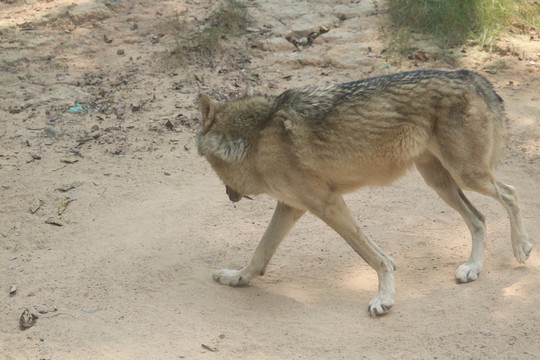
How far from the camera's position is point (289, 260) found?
5.97m

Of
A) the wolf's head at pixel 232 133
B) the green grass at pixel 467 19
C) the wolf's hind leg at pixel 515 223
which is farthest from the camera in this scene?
the green grass at pixel 467 19

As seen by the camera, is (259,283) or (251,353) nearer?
(251,353)

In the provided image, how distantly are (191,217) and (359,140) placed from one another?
7.53ft

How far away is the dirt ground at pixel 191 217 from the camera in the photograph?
4.66 metres

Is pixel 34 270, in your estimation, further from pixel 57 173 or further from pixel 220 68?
pixel 220 68

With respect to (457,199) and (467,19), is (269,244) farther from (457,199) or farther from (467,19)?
(467,19)

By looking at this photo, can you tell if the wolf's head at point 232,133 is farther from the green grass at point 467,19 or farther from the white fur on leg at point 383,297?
the green grass at point 467,19

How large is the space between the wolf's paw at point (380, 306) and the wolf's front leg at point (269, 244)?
3.35 feet

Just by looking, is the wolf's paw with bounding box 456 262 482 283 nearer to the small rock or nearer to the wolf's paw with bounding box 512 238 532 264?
the wolf's paw with bounding box 512 238 532 264

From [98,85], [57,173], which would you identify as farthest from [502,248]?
[98,85]

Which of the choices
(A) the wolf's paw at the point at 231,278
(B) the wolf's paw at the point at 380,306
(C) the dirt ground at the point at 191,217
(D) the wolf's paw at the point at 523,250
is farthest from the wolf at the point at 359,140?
(A) the wolf's paw at the point at 231,278

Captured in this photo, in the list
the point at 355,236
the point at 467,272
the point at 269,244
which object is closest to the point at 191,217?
the point at 269,244

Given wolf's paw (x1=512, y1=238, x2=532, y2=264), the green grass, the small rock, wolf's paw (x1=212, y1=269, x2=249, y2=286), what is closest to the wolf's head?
wolf's paw (x1=212, y1=269, x2=249, y2=286)

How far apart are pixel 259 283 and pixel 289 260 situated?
0.49 m
